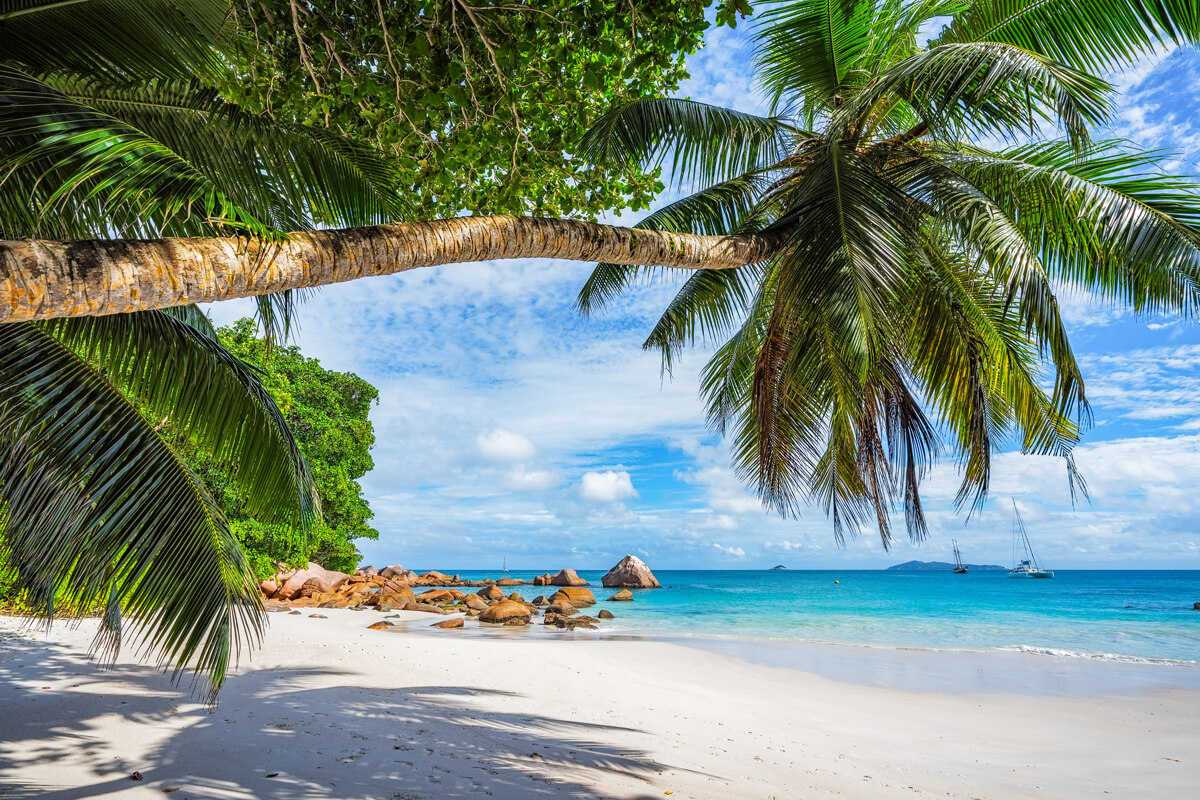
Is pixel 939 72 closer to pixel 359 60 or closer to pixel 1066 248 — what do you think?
pixel 1066 248

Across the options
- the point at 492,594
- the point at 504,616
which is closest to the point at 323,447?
the point at 504,616

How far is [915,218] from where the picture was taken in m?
5.32

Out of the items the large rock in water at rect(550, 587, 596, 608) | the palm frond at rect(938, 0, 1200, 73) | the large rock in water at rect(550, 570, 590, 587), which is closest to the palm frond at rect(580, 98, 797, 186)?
the palm frond at rect(938, 0, 1200, 73)

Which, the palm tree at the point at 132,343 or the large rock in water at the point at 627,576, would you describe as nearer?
the palm tree at the point at 132,343

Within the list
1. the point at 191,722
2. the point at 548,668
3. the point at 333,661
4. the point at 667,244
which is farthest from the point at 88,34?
the point at 548,668

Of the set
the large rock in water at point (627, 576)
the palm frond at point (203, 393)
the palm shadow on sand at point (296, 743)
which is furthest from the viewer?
the large rock in water at point (627, 576)

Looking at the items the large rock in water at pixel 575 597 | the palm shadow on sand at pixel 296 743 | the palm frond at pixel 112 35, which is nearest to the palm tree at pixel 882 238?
the palm frond at pixel 112 35

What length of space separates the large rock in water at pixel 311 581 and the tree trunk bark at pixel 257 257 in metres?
20.7

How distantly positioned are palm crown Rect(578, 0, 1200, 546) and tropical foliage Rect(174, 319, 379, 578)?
13503 mm

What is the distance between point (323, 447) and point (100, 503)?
1764cm

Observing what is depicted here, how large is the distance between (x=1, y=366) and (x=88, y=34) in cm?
202

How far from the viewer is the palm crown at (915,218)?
4.25m

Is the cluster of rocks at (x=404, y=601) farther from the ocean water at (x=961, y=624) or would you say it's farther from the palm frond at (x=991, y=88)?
the palm frond at (x=991, y=88)

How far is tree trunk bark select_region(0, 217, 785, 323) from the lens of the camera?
2158 mm
